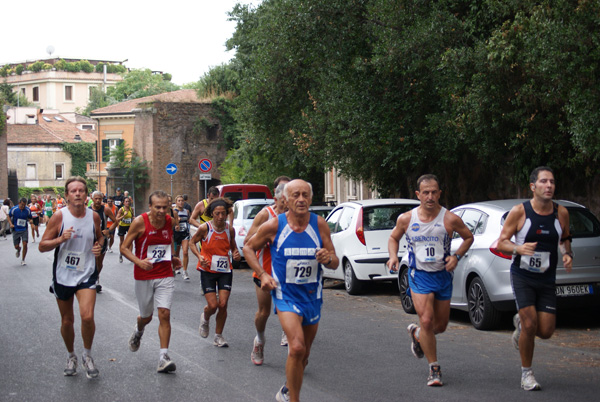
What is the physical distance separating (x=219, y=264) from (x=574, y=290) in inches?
171

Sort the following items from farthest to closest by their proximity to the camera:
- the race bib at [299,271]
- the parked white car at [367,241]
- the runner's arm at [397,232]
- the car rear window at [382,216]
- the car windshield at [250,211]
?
1. the car windshield at [250,211]
2. the car rear window at [382,216]
3. the parked white car at [367,241]
4. the runner's arm at [397,232]
5. the race bib at [299,271]

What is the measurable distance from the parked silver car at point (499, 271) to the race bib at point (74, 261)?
489 centimetres

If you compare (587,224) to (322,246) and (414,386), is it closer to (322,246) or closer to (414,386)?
(414,386)

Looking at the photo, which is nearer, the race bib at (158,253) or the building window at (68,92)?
the race bib at (158,253)

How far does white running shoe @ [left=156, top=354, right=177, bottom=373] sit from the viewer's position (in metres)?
7.84

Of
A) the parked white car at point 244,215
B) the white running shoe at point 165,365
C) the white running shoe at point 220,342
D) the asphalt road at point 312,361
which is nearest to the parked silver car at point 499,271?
the asphalt road at point 312,361

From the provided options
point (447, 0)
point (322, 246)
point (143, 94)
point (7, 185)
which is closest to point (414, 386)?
point (322, 246)

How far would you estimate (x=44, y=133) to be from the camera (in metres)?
84.8

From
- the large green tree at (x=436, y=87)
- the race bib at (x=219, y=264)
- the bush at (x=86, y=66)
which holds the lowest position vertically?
the race bib at (x=219, y=264)

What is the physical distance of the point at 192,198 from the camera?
55188mm

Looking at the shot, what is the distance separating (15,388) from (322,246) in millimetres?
3184

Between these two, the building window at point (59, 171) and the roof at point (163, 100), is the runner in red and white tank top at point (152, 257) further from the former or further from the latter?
the building window at point (59, 171)

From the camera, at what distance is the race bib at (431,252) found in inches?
300

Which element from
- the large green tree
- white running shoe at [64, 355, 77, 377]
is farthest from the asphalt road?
the large green tree
